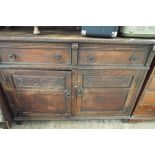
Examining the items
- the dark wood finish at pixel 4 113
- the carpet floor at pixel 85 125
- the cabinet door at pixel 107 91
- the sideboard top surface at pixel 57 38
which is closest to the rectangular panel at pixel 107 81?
the cabinet door at pixel 107 91

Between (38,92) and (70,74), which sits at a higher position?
(70,74)

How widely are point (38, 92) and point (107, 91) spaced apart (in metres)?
0.46

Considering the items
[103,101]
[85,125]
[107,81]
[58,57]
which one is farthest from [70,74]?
[85,125]

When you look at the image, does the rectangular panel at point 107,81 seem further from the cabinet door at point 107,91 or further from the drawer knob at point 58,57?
the drawer knob at point 58,57

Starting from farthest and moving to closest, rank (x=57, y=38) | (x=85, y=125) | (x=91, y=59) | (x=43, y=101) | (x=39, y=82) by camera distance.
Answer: (x=85, y=125) < (x=43, y=101) < (x=39, y=82) < (x=91, y=59) < (x=57, y=38)

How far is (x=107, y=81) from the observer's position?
107 centimetres

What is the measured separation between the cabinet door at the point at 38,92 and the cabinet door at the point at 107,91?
0.10m

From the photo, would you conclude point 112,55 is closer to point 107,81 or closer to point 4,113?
point 107,81

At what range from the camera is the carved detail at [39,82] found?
3.42 feet

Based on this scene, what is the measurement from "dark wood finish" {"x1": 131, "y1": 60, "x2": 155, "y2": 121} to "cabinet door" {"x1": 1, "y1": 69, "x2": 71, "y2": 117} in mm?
507

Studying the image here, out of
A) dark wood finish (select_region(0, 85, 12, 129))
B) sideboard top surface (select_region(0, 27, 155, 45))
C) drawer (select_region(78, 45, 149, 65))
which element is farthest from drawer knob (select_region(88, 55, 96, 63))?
dark wood finish (select_region(0, 85, 12, 129))

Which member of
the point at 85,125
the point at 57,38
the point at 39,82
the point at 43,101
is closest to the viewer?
the point at 57,38
